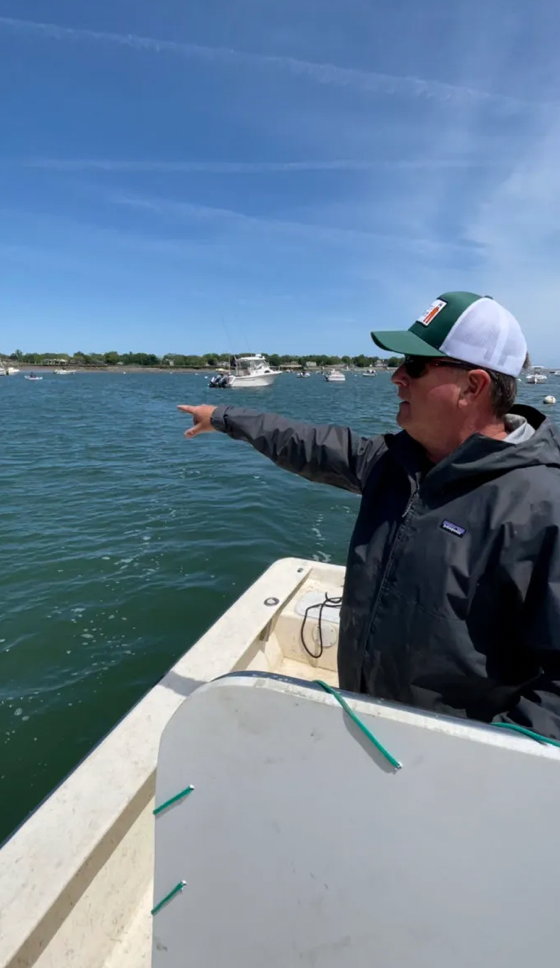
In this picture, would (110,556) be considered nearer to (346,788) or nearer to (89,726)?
(89,726)

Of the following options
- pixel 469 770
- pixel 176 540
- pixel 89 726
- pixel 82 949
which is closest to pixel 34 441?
pixel 176 540

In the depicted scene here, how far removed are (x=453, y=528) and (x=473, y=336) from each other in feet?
2.02

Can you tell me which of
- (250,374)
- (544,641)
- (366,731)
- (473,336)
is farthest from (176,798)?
(250,374)

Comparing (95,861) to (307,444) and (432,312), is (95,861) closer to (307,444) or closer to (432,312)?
(307,444)

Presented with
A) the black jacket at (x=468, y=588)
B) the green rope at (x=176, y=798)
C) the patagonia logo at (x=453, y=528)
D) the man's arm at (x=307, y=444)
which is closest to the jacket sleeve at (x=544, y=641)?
the black jacket at (x=468, y=588)

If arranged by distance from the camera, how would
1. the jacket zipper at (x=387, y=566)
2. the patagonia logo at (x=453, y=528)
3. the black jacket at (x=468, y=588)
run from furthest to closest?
the jacket zipper at (x=387, y=566) → the patagonia logo at (x=453, y=528) → the black jacket at (x=468, y=588)

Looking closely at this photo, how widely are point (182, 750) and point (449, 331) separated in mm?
1449

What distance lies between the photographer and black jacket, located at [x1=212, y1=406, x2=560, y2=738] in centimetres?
135

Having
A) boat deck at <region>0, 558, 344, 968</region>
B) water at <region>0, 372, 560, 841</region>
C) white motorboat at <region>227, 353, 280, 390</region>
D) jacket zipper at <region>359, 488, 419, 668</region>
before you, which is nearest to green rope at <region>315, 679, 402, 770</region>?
jacket zipper at <region>359, 488, 419, 668</region>

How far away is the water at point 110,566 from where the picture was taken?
168 inches

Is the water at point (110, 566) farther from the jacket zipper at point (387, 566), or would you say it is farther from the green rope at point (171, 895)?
the jacket zipper at point (387, 566)

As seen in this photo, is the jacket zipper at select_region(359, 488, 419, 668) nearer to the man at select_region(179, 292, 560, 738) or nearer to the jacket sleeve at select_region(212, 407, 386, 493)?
the man at select_region(179, 292, 560, 738)

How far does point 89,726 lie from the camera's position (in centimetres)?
420

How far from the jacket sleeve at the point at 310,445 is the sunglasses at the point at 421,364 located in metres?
0.51
